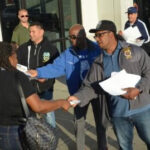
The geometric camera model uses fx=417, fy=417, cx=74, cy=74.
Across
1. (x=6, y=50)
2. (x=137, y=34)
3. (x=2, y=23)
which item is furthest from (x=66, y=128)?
(x=2, y=23)

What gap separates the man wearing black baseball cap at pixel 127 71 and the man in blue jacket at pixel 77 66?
770 mm

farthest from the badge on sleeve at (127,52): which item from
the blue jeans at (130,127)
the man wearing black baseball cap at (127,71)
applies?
the blue jeans at (130,127)

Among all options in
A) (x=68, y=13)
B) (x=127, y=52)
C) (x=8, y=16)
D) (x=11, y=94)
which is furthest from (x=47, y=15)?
(x=11, y=94)

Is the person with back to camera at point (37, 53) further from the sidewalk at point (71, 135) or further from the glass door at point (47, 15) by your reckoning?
the glass door at point (47, 15)

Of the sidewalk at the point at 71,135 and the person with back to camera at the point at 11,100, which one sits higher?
the person with back to camera at the point at 11,100

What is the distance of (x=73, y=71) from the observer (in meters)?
5.09

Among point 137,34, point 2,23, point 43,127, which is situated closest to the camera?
point 43,127

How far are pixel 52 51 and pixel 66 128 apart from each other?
4.65ft

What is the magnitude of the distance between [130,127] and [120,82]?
0.52 meters

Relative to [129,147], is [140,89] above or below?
above

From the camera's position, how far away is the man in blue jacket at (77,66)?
4.99 meters

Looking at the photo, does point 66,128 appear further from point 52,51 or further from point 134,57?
point 134,57

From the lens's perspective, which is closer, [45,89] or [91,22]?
[45,89]

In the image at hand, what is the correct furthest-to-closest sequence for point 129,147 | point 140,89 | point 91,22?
point 91,22
point 129,147
point 140,89
